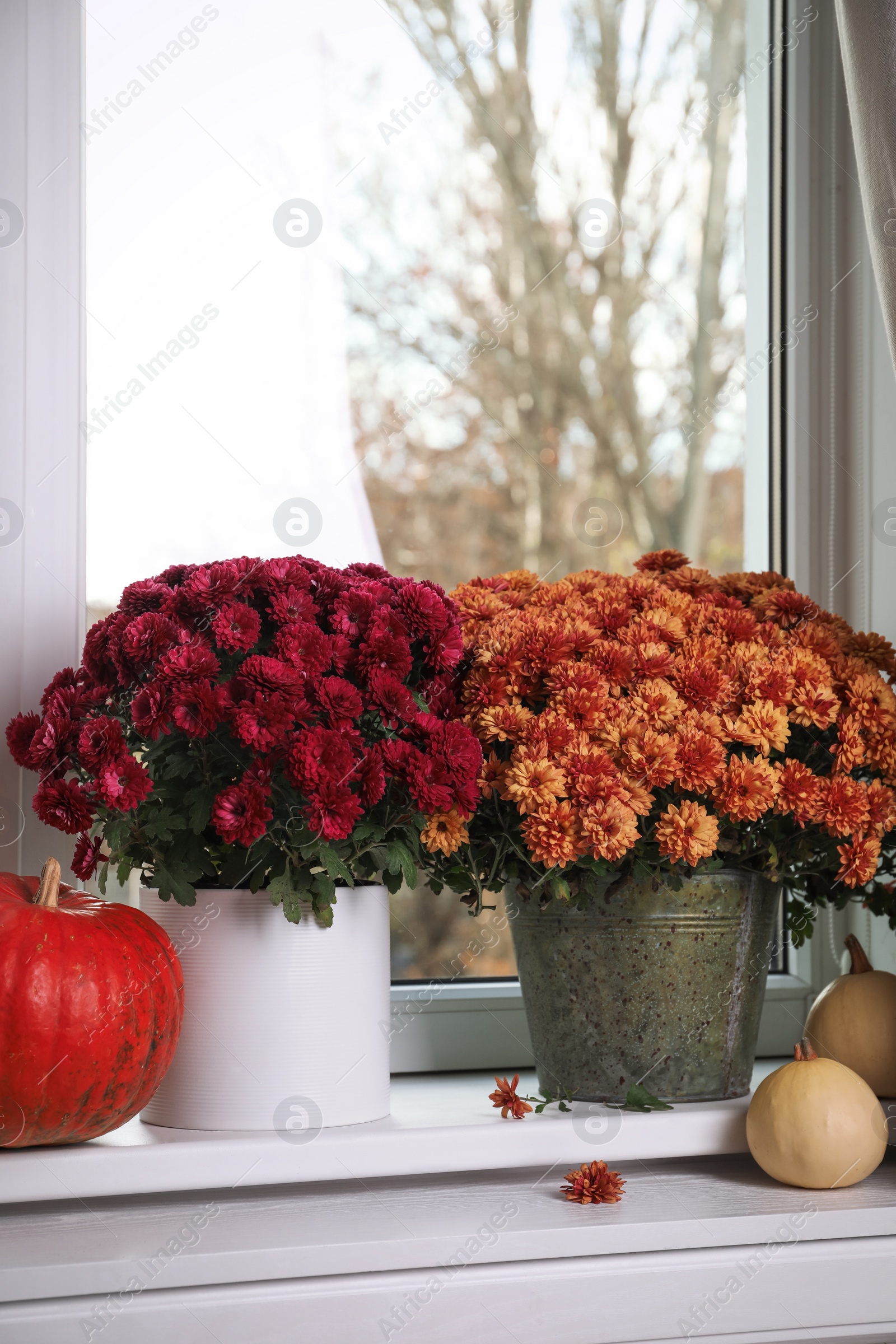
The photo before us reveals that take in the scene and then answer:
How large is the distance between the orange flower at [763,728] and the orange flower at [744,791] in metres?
0.02

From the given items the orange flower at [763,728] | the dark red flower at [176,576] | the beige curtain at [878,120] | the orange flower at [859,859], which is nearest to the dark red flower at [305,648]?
the dark red flower at [176,576]

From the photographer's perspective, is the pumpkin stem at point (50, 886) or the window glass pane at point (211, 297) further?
the window glass pane at point (211, 297)

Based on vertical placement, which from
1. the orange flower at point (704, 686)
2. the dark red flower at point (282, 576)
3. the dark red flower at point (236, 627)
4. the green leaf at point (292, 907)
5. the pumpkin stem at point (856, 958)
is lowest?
the pumpkin stem at point (856, 958)

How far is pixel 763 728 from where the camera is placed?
0.85m

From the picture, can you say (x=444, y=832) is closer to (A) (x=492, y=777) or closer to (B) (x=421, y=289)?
(A) (x=492, y=777)

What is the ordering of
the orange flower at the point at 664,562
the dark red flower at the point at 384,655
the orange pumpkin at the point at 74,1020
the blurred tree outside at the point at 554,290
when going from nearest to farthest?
the orange pumpkin at the point at 74,1020
the dark red flower at the point at 384,655
the orange flower at the point at 664,562
the blurred tree outside at the point at 554,290

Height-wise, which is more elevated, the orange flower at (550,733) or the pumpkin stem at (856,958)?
the orange flower at (550,733)

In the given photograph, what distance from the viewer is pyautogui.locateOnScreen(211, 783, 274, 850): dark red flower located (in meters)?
0.75

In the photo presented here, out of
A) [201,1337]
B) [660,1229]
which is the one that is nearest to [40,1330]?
[201,1337]

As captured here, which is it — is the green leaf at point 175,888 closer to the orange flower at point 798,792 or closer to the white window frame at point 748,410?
the white window frame at point 748,410

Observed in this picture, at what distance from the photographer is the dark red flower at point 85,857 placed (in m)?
0.84

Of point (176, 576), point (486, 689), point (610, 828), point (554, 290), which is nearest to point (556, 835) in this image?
point (610, 828)

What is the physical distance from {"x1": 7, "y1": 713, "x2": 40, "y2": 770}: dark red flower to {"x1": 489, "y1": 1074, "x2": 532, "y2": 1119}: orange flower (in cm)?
45

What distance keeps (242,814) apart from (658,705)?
1.06 feet
